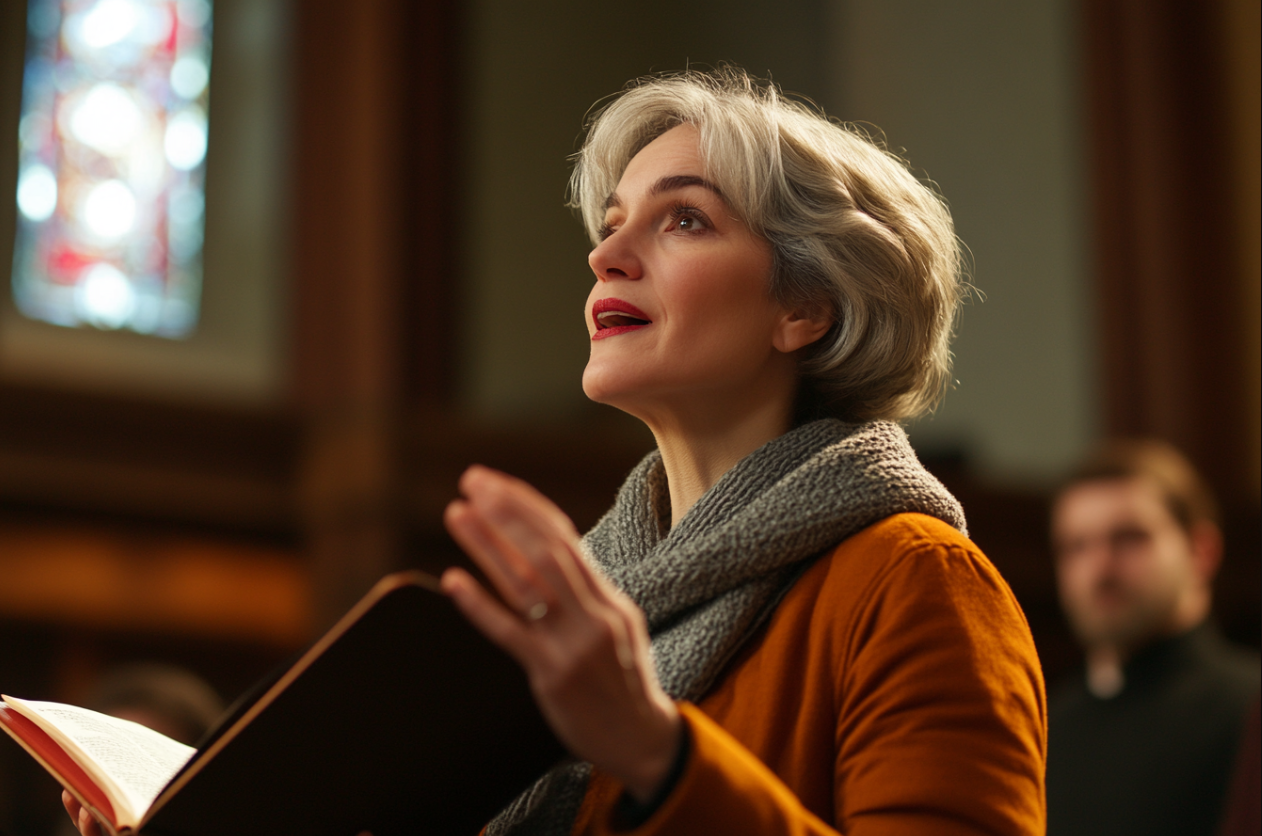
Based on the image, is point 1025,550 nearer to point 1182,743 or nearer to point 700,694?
point 1182,743

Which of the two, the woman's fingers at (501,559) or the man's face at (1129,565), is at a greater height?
the woman's fingers at (501,559)

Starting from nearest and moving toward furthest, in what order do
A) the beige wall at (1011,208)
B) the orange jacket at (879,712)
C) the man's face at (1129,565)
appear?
the orange jacket at (879,712), the man's face at (1129,565), the beige wall at (1011,208)

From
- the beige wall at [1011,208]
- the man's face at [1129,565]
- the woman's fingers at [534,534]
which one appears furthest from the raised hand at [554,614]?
the beige wall at [1011,208]

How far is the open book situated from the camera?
107cm

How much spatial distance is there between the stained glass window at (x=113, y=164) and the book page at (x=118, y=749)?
5.35m

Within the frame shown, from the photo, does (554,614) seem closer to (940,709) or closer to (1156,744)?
(940,709)

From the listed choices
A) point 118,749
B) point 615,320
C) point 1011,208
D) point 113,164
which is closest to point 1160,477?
point 615,320

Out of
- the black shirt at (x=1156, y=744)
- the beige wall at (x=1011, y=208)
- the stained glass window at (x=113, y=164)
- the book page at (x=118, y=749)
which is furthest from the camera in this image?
the beige wall at (x=1011, y=208)

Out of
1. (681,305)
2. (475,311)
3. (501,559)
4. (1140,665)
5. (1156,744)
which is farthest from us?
(475,311)

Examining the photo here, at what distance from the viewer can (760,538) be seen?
1327 mm

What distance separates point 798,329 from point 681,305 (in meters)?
0.16

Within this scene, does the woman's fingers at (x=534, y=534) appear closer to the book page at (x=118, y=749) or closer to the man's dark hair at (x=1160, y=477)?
the book page at (x=118, y=749)

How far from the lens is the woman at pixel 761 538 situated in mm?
943

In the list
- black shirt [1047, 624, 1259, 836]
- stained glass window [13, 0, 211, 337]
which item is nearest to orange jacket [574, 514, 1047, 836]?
black shirt [1047, 624, 1259, 836]
